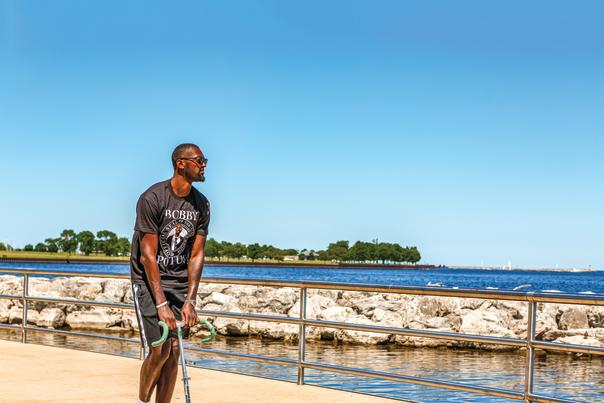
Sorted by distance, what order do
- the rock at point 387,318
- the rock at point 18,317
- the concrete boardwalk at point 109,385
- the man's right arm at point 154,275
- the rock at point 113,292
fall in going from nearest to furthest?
the man's right arm at point 154,275, the concrete boardwalk at point 109,385, the rock at point 387,318, the rock at point 18,317, the rock at point 113,292

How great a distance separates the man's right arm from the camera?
18.7 feet

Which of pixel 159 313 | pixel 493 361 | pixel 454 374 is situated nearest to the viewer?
pixel 159 313

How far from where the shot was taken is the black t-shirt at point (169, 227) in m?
5.82

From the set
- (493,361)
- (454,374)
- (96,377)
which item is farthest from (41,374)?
(493,361)

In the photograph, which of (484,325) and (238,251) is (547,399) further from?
(238,251)

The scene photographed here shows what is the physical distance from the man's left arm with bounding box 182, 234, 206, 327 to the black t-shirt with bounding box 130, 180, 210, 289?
0.04 meters

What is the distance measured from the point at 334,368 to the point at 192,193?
2.85 meters

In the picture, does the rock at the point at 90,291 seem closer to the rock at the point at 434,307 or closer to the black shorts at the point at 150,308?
the rock at the point at 434,307

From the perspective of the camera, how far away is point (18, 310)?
26.5 m

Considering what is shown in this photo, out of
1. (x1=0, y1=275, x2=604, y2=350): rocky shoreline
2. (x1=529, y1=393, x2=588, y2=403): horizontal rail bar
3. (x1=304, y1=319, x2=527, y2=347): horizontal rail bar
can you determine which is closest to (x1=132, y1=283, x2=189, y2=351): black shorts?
(x1=304, y1=319, x2=527, y2=347): horizontal rail bar

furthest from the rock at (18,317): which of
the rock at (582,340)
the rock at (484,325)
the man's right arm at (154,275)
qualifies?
the man's right arm at (154,275)

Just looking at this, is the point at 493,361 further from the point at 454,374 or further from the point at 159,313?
the point at 159,313

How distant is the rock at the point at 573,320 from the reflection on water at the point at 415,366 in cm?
495

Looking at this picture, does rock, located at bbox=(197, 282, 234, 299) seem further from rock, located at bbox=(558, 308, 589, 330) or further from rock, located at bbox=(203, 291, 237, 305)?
rock, located at bbox=(558, 308, 589, 330)
